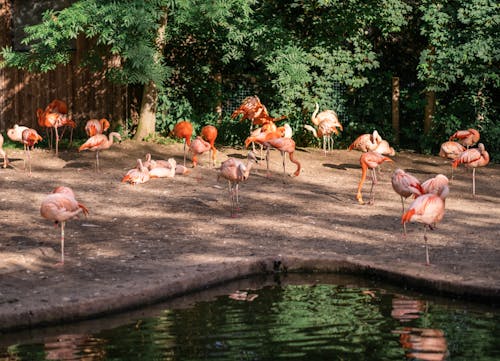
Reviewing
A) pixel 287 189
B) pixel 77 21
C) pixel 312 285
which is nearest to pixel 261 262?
pixel 312 285

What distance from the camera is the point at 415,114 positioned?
18.4m

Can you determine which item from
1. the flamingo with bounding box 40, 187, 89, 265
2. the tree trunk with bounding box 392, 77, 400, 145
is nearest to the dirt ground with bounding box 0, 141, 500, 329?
the flamingo with bounding box 40, 187, 89, 265

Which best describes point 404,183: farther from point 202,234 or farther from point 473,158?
point 473,158

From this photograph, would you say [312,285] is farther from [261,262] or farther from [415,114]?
[415,114]

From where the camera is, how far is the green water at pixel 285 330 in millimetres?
7363

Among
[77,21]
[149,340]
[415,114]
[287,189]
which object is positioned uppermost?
[77,21]

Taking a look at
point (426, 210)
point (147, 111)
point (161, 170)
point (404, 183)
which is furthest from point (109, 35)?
point (426, 210)

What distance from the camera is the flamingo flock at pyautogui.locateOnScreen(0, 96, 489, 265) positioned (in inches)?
380

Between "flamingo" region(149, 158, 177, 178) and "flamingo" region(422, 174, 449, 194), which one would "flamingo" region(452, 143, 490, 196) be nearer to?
"flamingo" region(422, 174, 449, 194)

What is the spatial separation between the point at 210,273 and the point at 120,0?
7.53 metres

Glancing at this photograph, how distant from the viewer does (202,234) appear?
11148 mm

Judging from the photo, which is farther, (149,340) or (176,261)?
(176,261)

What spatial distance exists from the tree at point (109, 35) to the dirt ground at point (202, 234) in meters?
1.50

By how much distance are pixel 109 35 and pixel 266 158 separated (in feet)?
11.1
